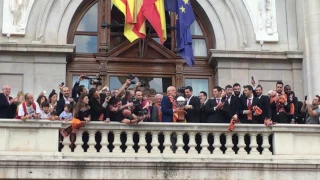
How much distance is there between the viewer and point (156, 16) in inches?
794

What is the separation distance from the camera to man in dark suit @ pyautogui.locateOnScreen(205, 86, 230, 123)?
16.1 m

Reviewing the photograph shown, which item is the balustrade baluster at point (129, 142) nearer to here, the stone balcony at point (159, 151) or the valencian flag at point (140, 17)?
the stone balcony at point (159, 151)

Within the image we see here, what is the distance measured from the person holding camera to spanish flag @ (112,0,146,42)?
18.4 ft

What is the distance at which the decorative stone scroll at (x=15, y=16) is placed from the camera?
2028cm

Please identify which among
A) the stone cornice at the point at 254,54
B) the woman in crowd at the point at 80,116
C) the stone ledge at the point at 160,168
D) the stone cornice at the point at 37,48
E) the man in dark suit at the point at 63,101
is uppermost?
the stone cornice at the point at 37,48

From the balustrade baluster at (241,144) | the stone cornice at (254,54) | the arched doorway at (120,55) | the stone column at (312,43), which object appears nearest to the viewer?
the balustrade baluster at (241,144)

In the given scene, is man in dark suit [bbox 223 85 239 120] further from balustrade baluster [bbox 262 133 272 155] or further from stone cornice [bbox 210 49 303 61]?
stone cornice [bbox 210 49 303 61]

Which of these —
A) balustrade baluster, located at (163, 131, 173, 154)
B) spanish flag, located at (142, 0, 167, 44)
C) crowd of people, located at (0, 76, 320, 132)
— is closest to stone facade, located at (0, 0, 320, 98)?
spanish flag, located at (142, 0, 167, 44)

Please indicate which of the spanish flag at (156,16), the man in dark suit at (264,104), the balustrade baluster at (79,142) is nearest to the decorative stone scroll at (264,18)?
the spanish flag at (156,16)

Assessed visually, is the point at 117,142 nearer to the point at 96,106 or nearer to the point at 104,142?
the point at 104,142

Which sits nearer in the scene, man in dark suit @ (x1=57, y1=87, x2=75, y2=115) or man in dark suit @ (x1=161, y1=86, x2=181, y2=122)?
man in dark suit @ (x1=57, y1=87, x2=75, y2=115)

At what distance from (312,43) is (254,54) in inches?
67.7

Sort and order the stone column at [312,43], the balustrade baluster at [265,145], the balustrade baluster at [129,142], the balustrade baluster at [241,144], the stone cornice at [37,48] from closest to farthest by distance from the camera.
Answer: the balustrade baluster at [129,142] → the balustrade baluster at [241,144] → the balustrade baluster at [265,145] → the stone cornice at [37,48] → the stone column at [312,43]

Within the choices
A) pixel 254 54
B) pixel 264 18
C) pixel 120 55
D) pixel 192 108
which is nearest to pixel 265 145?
pixel 192 108
